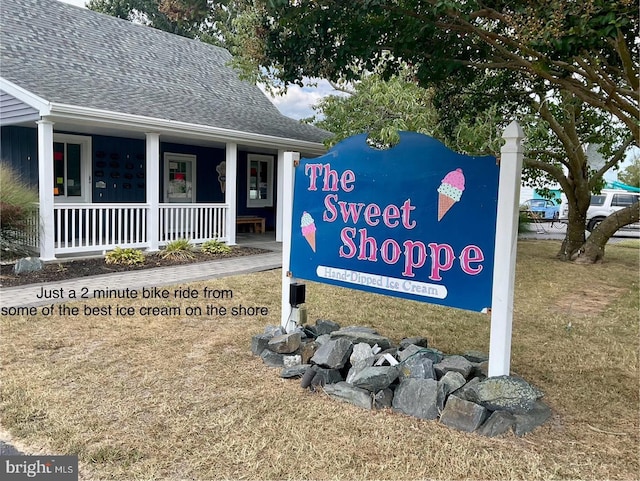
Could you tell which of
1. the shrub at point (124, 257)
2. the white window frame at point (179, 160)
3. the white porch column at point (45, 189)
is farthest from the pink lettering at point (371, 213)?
the white window frame at point (179, 160)

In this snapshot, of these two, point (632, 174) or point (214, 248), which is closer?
point (214, 248)

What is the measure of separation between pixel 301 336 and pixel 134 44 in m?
11.7

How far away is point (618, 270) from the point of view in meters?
11.4

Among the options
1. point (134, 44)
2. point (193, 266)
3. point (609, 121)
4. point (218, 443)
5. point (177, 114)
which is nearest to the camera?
point (218, 443)

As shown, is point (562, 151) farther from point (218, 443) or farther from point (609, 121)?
point (218, 443)

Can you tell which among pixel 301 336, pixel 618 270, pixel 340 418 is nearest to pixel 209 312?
pixel 301 336

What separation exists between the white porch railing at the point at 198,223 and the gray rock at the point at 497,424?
844 centimetres

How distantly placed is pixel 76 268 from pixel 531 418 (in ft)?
24.3

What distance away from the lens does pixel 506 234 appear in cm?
348

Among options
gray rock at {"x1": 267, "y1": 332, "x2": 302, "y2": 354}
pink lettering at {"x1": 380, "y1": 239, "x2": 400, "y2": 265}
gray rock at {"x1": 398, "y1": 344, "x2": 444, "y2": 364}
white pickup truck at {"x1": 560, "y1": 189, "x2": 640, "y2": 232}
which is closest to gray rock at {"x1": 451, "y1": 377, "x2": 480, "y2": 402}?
gray rock at {"x1": 398, "y1": 344, "x2": 444, "y2": 364}

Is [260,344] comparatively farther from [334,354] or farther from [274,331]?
[334,354]

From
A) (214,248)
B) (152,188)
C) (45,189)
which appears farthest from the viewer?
(214,248)

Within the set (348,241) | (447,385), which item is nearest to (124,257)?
(348,241)

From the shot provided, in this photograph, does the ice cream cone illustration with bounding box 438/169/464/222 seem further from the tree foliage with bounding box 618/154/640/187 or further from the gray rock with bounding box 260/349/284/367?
the tree foliage with bounding box 618/154/640/187
